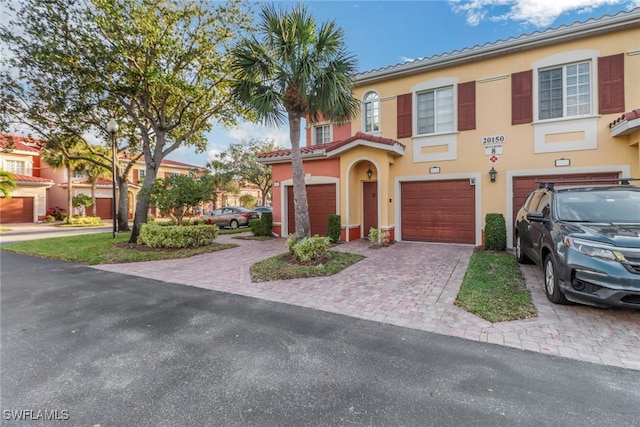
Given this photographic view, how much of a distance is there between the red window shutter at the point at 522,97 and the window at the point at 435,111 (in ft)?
6.06

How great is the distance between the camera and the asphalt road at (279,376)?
2359mm

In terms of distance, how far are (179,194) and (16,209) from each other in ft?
90.3

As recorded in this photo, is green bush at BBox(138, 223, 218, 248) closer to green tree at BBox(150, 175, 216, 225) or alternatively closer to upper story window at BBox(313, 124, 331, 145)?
green tree at BBox(150, 175, 216, 225)

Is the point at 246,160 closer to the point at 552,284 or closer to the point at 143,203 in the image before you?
the point at 143,203

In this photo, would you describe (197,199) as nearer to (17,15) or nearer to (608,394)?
(17,15)

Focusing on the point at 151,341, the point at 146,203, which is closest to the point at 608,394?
the point at 151,341

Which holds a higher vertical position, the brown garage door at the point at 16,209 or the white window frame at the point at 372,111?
the white window frame at the point at 372,111

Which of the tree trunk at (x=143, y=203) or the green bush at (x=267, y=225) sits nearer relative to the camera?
the tree trunk at (x=143, y=203)

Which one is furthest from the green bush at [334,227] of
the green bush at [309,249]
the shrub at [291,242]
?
the green bush at [309,249]

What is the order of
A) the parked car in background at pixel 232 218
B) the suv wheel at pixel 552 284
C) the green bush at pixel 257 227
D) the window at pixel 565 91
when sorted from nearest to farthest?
1. the suv wheel at pixel 552 284
2. the window at pixel 565 91
3. the green bush at pixel 257 227
4. the parked car in background at pixel 232 218

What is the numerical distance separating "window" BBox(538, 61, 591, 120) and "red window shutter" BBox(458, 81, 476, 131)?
6.02 feet

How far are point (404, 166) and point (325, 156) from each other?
10.2ft

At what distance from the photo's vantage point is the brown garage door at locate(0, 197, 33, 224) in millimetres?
25750

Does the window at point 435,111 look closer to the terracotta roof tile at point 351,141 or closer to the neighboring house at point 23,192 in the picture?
the terracotta roof tile at point 351,141
